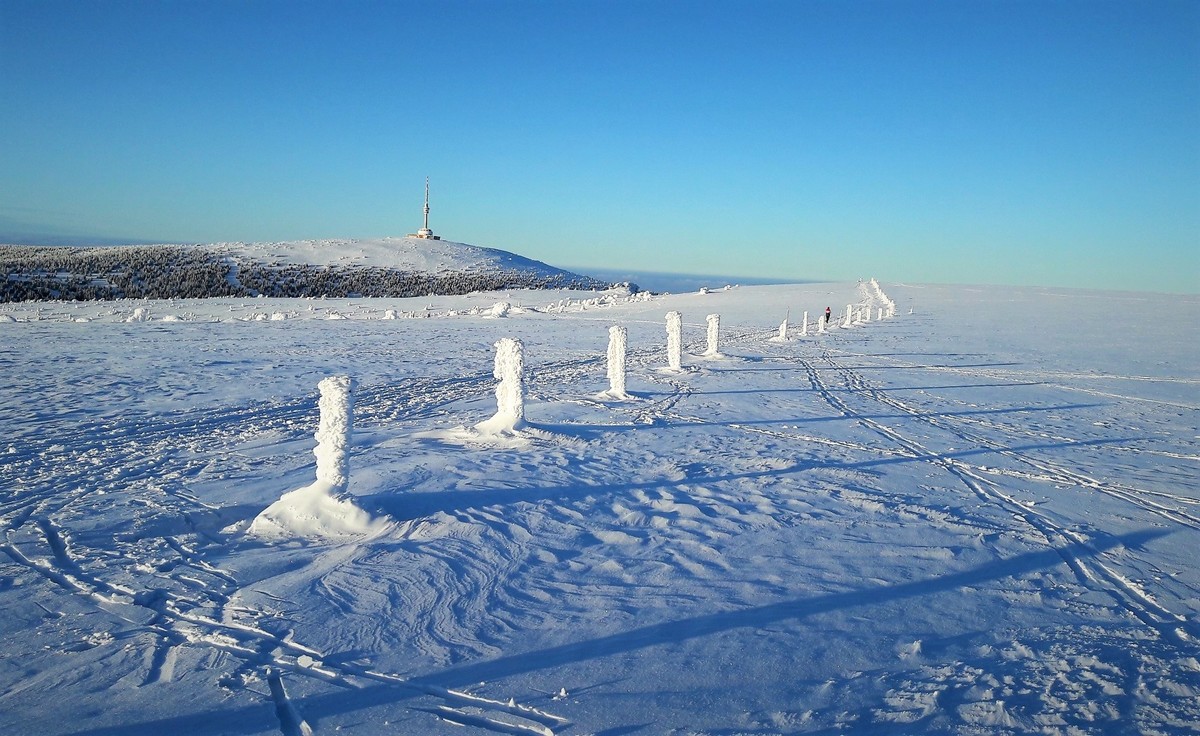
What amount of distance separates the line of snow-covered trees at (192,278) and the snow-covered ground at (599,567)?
1526 inches

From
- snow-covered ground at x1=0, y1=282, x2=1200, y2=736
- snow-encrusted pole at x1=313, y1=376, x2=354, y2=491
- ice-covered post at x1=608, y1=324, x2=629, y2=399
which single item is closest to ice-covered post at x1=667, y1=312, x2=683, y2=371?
snow-covered ground at x1=0, y1=282, x2=1200, y2=736

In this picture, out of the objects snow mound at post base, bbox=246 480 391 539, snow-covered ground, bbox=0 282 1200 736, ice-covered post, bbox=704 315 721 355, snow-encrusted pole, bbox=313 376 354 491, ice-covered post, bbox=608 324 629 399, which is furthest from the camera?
ice-covered post, bbox=704 315 721 355

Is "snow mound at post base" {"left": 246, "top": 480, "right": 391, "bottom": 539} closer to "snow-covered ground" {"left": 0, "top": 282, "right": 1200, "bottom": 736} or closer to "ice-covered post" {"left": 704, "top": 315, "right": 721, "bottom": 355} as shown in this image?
"snow-covered ground" {"left": 0, "top": 282, "right": 1200, "bottom": 736}

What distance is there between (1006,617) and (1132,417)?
10178 millimetres

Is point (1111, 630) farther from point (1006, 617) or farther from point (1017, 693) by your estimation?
point (1017, 693)

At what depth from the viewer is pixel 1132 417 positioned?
12.9 m

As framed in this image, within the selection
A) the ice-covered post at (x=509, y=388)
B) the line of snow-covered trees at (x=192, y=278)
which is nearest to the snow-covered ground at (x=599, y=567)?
the ice-covered post at (x=509, y=388)

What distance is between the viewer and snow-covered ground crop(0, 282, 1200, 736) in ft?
12.7

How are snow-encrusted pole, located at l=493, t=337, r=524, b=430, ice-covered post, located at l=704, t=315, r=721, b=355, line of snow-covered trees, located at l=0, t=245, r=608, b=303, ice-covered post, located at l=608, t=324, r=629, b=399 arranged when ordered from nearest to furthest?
1. snow-encrusted pole, located at l=493, t=337, r=524, b=430
2. ice-covered post, located at l=608, t=324, r=629, b=399
3. ice-covered post, located at l=704, t=315, r=721, b=355
4. line of snow-covered trees, located at l=0, t=245, r=608, b=303

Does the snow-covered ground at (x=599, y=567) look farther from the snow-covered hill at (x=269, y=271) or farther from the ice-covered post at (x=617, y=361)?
the snow-covered hill at (x=269, y=271)

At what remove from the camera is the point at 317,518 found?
611 centimetres

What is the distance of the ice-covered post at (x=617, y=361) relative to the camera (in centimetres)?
1308

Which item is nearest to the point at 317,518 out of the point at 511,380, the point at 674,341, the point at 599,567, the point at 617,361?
the point at 599,567

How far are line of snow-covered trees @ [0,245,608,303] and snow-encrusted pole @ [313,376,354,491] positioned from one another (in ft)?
147
